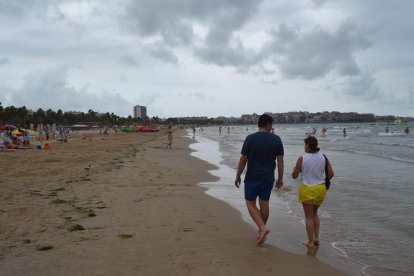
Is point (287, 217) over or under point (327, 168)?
under

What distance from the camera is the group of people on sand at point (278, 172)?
5.16 meters

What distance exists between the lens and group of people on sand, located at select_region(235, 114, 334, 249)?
5.16 metres

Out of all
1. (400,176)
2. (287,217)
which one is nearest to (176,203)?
(287,217)

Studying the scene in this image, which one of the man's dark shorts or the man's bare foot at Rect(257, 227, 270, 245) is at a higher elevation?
the man's dark shorts

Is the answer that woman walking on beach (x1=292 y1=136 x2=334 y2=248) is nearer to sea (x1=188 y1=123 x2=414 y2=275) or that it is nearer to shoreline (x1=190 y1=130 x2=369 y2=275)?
shoreline (x1=190 y1=130 x2=369 y2=275)

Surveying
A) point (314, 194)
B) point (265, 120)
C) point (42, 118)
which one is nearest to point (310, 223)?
point (314, 194)

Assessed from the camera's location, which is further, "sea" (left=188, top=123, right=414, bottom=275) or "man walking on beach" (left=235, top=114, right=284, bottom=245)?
"man walking on beach" (left=235, top=114, right=284, bottom=245)

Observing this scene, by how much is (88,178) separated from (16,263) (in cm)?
689

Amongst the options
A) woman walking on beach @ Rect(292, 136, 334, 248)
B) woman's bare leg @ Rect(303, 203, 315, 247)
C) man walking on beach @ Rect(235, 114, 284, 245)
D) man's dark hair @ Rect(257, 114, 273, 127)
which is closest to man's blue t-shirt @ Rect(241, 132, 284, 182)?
man walking on beach @ Rect(235, 114, 284, 245)

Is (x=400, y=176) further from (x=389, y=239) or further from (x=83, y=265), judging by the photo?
(x=83, y=265)

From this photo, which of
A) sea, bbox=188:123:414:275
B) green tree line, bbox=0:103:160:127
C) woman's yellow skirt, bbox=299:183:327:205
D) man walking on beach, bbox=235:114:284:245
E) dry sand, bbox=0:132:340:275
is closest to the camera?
dry sand, bbox=0:132:340:275

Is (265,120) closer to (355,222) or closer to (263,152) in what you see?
(263,152)

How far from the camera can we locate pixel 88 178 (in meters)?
11.1

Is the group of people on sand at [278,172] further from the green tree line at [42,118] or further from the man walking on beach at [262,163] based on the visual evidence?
the green tree line at [42,118]
